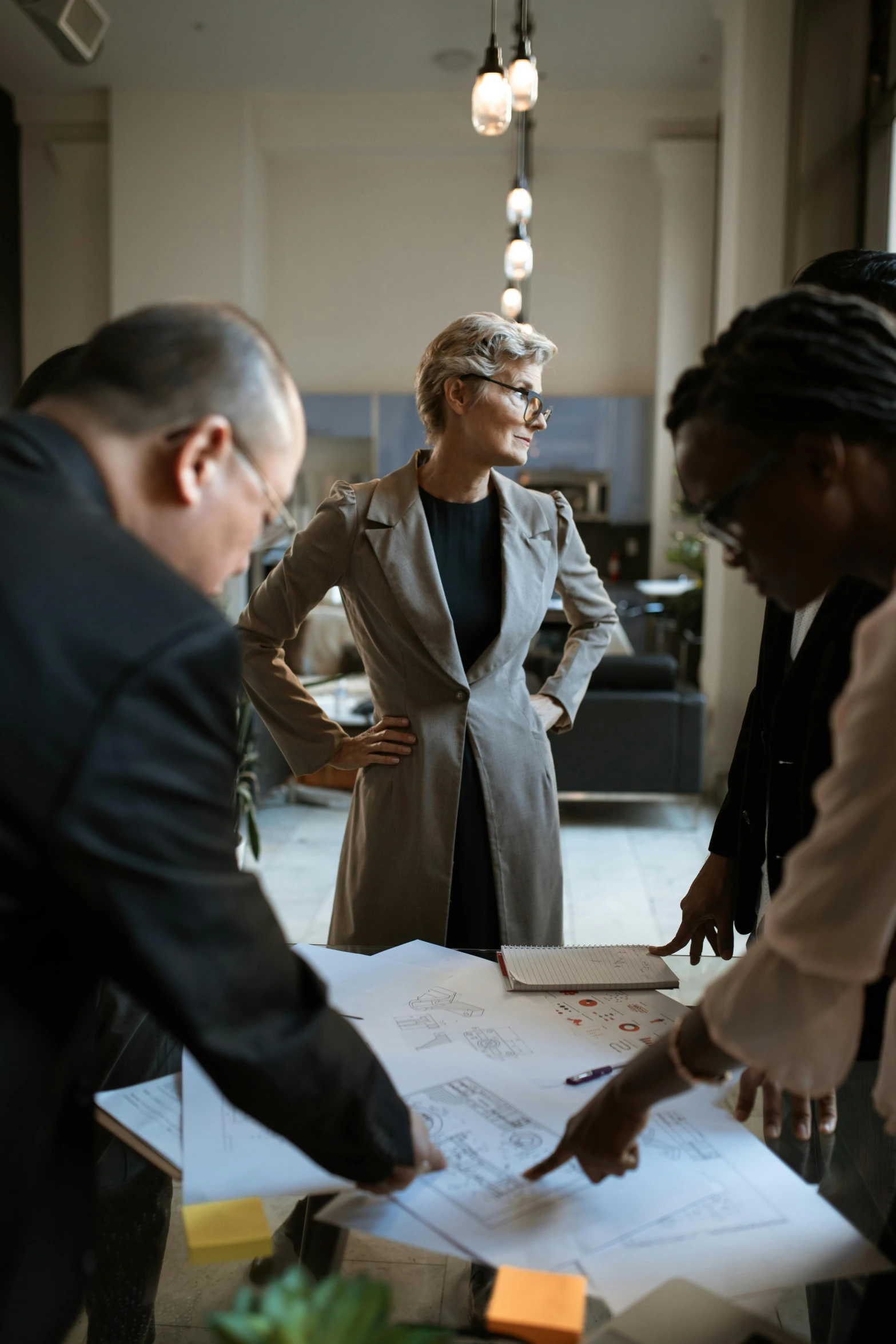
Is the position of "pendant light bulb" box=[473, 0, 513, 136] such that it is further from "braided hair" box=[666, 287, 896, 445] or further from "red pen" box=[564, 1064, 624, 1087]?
"red pen" box=[564, 1064, 624, 1087]

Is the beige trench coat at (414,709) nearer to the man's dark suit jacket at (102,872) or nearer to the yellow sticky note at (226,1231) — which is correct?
the yellow sticky note at (226,1231)

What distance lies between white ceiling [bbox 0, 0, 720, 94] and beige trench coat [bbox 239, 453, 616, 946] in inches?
250

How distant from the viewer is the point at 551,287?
9.64 meters

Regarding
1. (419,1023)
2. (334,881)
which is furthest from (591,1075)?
(334,881)

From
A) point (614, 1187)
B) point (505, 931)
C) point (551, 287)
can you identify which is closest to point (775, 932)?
point (614, 1187)

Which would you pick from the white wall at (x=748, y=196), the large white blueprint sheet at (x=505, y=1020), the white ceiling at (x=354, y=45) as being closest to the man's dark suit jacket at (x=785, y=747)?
the large white blueprint sheet at (x=505, y=1020)

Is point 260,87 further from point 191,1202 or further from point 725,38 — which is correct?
point 191,1202

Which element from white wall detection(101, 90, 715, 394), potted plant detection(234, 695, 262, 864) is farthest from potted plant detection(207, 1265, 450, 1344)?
white wall detection(101, 90, 715, 394)

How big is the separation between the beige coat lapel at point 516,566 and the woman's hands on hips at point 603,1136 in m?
1.12

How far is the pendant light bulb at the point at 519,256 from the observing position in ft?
20.3

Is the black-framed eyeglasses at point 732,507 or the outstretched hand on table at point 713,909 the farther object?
the outstretched hand on table at point 713,909

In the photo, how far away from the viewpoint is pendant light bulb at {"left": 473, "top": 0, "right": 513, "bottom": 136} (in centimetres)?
341

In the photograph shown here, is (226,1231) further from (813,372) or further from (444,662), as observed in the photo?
(444,662)

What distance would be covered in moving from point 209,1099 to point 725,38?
6828mm
